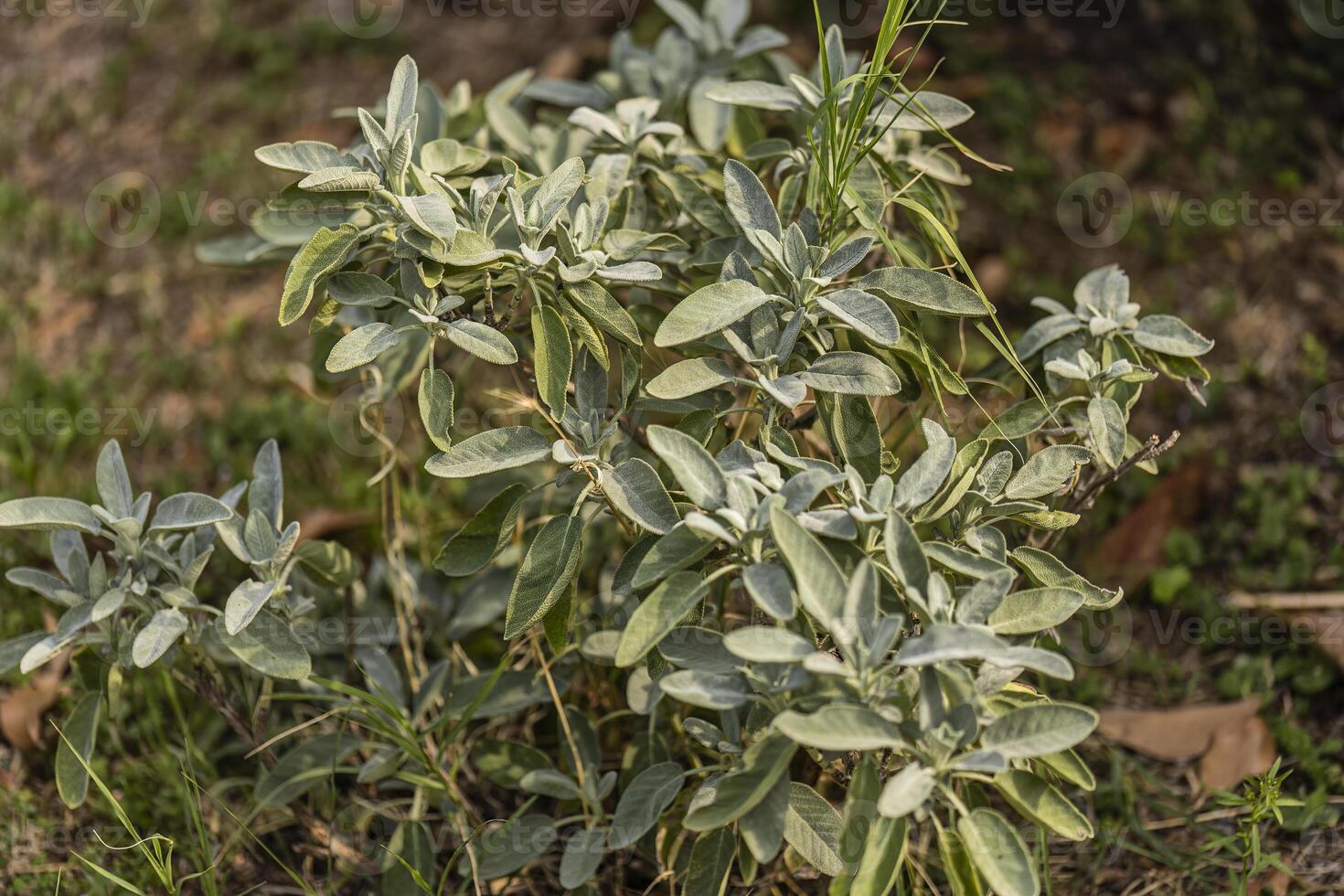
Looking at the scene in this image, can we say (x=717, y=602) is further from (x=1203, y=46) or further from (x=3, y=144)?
(x=3, y=144)

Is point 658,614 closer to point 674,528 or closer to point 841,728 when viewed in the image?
point 674,528

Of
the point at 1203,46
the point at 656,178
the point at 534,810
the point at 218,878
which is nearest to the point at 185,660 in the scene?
the point at 218,878

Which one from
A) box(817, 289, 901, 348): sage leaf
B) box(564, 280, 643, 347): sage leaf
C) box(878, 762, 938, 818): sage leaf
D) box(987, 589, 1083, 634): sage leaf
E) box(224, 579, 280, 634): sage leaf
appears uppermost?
box(817, 289, 901, 348): sage leaf

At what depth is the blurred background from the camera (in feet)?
7.13

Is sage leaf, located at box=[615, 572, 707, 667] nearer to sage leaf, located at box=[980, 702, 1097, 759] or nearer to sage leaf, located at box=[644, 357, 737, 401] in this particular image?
sage leaf, located at box=[644, 357, 737, 401]

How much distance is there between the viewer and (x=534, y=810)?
211 cm

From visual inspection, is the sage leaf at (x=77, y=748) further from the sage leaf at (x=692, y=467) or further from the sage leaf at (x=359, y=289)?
the sage leaf at (x=692, y=467)

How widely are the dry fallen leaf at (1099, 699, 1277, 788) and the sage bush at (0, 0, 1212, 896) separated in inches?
8.8

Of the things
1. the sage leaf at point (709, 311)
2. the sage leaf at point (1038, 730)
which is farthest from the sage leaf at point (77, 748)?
the sage leaf at point (1038, 730)

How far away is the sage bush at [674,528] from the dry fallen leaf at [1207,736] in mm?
222

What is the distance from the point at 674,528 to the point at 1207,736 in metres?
1.26

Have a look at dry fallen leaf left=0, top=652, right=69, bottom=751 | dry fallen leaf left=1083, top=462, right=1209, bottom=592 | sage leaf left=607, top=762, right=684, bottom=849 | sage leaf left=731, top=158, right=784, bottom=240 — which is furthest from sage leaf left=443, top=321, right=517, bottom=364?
dry fallen leaf left=1083, top=462, right=1209, bottom=592

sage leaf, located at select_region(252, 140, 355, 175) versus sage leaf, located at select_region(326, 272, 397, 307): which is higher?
sage leaf, located at select_region(252, 140, 355, 175)

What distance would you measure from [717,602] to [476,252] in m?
0.67
